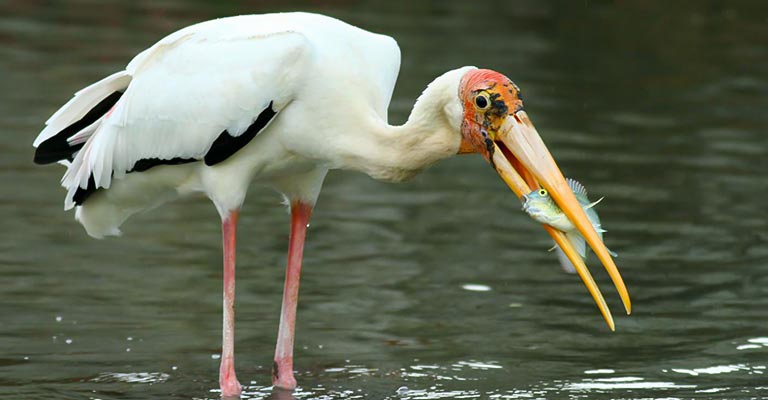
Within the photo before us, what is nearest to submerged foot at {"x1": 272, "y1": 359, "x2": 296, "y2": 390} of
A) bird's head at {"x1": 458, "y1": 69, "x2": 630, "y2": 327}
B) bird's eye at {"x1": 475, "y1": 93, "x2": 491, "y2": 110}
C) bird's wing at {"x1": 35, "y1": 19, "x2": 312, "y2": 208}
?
bird's wing at {"x1": 35, "y1": 19, "x2": 312, "y2": 208}

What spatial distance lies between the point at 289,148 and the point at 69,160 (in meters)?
1.55

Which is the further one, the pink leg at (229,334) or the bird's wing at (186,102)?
the pink leg at (229,334)

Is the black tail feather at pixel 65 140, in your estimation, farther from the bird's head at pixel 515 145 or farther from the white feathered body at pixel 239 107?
the bird's head at pixel 515 145

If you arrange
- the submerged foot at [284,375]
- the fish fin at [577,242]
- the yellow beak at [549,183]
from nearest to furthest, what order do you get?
the yellow beak at [549,183], the fish fin at [577,242], the submerged foot at [284,375]

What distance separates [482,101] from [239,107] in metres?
1.29

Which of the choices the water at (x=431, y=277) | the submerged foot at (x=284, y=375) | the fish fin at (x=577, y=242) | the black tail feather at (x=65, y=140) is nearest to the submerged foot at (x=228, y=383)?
the water at (x=431, y=277)

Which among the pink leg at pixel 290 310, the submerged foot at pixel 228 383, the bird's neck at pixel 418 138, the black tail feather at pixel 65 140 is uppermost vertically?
the black tail feather at pixel 65 140

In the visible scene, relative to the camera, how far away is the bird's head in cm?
723

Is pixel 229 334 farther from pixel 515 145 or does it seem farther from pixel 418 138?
pixel 515 145

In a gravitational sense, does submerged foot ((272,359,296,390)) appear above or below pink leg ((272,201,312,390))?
below

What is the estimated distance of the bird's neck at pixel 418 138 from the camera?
7.42 meters

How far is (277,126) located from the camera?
793 cm

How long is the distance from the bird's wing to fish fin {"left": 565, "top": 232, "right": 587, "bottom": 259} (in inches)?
60.1

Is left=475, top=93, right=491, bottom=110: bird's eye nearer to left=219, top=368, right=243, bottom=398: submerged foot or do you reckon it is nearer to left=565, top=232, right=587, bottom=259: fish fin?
left=565, top=232, right=587, bottom=259: fish fin
